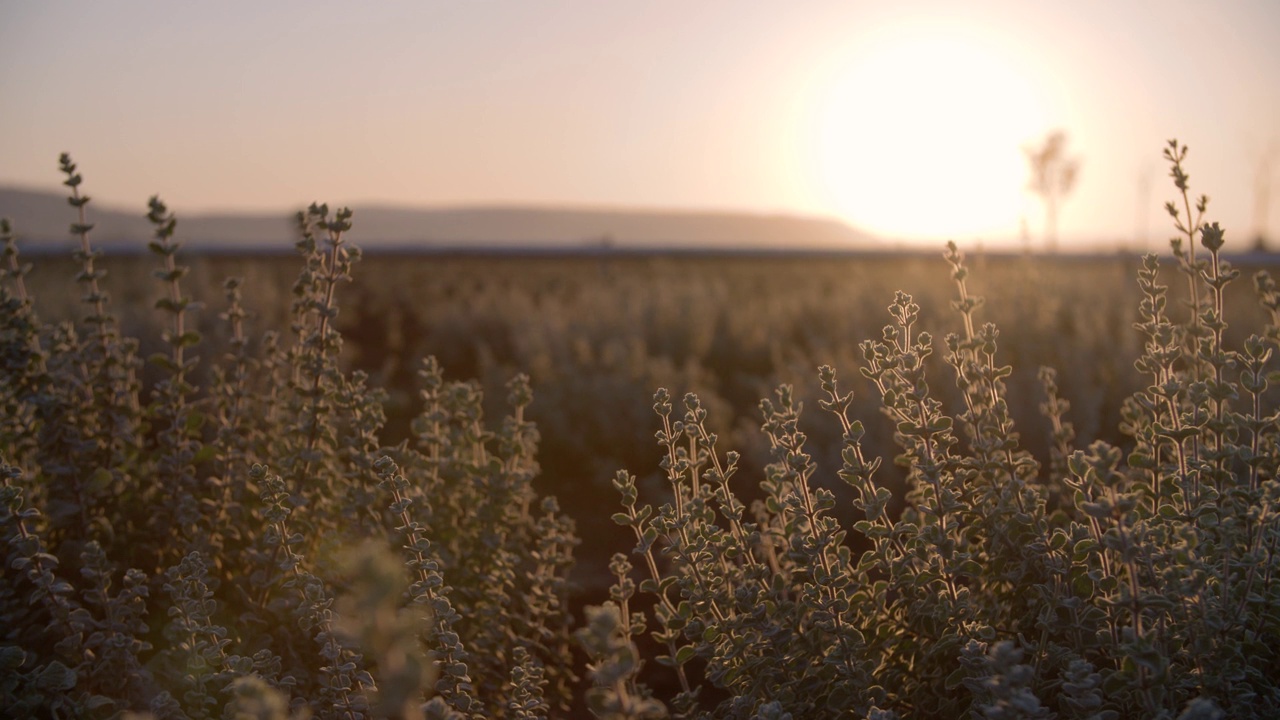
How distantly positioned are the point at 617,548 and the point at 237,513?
7.01 feet

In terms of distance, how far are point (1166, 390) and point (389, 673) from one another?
169cm

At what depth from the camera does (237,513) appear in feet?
10.2

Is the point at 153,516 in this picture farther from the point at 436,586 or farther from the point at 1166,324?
the point at 1166,324

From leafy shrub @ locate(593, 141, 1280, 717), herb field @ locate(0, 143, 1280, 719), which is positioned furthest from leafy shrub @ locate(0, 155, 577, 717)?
leafy shrub @ locate(593, 141, 1280, 717)

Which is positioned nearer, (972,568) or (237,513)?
(972,568)

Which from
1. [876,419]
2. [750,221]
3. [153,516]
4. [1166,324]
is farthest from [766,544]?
[750,221]

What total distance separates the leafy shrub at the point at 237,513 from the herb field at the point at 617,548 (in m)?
0.01

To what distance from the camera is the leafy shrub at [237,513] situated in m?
2.43

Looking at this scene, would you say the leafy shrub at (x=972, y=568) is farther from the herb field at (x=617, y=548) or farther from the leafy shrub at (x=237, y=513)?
the leafy shrub at (x=237, y=513)

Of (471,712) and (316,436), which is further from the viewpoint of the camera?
(316,436)

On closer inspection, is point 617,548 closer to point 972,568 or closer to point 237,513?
point 237,513

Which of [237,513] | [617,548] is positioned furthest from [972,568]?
[617,548]

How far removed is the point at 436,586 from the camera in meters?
1.99

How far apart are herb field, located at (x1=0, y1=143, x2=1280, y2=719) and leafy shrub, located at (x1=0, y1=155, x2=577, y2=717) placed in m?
0.01
